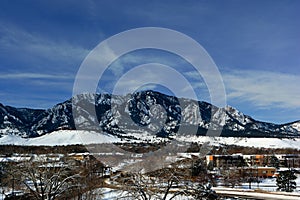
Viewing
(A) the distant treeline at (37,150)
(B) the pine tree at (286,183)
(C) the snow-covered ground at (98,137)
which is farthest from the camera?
(C) the snow-covered ground at (98,137)

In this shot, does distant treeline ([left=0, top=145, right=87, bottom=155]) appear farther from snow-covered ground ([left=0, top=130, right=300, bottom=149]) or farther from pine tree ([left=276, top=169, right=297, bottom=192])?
snow-covered ground ([left=0, top=130, right=300, bottom=149])

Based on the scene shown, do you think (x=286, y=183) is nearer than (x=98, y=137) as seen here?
Yes

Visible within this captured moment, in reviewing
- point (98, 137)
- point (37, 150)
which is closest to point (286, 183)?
point (37, 150)

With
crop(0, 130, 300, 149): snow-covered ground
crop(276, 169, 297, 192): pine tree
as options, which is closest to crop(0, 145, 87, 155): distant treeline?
crop(276, 169, 297, 192): pine tree

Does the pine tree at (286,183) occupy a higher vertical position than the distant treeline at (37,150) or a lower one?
lower

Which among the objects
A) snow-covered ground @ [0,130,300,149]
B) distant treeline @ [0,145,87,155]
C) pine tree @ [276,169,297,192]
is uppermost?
snow-covered ground @ [0,130,300,149]

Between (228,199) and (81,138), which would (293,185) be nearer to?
(228,199)

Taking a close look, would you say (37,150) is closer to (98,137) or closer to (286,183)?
(286,183)

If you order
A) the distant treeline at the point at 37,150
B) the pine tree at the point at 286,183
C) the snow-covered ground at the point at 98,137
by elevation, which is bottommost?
the pine tree at the point at 286,183

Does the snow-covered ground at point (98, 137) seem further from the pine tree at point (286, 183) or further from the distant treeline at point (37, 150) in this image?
the pine tree at point (286, 183)

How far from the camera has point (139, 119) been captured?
575ft

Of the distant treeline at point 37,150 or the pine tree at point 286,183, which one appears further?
the distant treeline at point 37,150

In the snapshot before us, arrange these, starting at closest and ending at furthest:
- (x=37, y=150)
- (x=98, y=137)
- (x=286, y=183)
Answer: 1. (x=286, y=183)
2. (x=37, y=150)
3. (x=98, y=137)

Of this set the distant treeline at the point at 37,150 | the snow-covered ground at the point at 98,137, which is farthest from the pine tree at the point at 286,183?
the snow-covered ground at the point at 98,137
